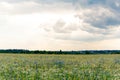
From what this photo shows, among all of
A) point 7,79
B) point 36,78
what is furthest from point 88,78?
point 7,79

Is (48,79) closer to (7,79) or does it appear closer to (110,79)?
(7,79)

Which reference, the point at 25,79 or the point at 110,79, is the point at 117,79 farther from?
the point at 25,79

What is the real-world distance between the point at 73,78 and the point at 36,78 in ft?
5.96

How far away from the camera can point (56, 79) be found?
15.2 metres

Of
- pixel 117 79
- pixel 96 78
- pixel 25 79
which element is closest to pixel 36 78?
pixel 25 79

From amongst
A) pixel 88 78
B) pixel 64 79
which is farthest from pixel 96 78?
pixel 64 79

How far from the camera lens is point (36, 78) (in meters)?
15.8

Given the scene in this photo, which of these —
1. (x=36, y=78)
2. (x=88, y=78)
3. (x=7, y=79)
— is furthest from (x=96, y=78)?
(x=7, y=79)

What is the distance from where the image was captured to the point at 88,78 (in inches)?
623

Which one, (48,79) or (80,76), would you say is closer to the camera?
(48,79)

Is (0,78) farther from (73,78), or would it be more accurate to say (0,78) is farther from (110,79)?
(110,79)

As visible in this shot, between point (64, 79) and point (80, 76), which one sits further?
point (80, 76)

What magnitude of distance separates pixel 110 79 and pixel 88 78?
1.08 m

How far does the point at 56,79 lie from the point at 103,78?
2.52 metres
